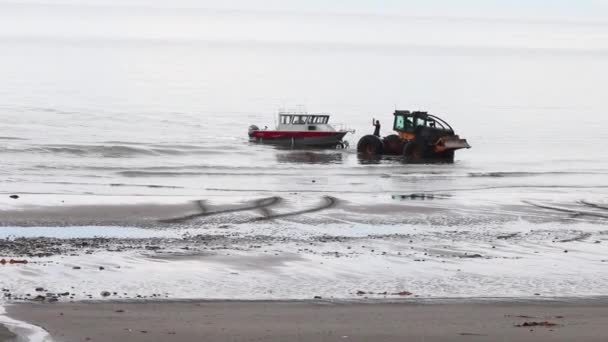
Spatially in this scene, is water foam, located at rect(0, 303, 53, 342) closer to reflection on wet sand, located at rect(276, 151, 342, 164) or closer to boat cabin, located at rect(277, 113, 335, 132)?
reflection on wet sand, located at rect(276, 151, 342, 164)

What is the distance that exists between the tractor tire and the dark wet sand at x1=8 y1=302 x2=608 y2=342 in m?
34.7

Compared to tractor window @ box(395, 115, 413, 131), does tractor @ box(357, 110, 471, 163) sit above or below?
below

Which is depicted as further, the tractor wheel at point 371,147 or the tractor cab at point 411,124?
the tractor wheel at point 371,147

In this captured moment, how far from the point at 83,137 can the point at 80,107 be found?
27799 mm

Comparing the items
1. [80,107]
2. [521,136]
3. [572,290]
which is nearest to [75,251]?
[572,290]

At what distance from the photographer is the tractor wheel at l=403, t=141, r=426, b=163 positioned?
5019 cm

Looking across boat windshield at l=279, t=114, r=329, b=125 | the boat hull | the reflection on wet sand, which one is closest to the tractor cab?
the reflection on wet sand

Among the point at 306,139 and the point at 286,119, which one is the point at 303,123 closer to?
the point at 286,119

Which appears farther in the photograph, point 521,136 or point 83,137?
point 521,136

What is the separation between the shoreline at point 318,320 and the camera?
14531 millimetres

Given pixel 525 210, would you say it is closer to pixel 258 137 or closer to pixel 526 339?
pixel 526 339

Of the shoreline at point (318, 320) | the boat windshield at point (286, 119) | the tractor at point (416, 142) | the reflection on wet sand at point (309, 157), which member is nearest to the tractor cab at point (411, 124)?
the tractor at point (416, 142)

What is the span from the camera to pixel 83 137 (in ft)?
195

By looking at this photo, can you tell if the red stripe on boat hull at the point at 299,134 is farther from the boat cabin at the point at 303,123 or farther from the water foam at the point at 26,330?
the water foam at the point at 26,330
